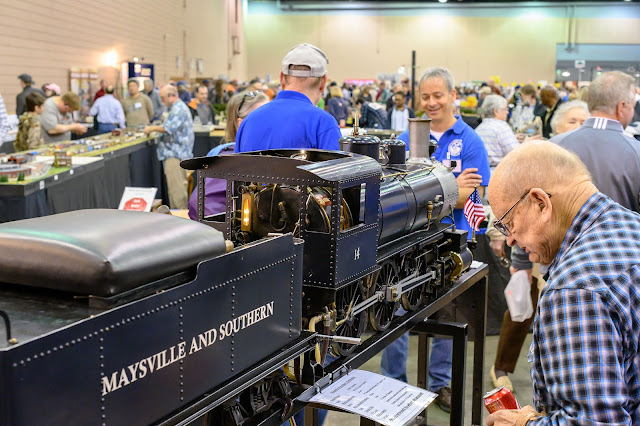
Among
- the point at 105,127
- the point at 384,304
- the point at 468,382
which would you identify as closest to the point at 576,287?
the point at 384,304

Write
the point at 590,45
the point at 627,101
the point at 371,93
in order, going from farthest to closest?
the point at 590,45, the point at 371,93, the point at 627,101

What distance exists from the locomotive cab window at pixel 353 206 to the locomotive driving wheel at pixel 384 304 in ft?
1.51

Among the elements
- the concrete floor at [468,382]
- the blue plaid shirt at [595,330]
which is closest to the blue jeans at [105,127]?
the concrete floor at [468,382]

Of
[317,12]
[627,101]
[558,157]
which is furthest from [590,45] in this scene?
[558,157]

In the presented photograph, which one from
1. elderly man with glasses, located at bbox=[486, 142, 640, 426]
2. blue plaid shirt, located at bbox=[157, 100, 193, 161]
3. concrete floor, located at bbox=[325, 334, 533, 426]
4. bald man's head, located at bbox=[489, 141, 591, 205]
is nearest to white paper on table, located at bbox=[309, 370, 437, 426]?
elderly man with glasses, located at bbox=[486, 142, 640, 426]

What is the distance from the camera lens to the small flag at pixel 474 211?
4.91 metres

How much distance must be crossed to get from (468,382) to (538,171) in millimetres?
4555

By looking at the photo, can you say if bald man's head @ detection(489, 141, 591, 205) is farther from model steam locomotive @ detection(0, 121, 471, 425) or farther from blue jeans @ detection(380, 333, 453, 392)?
blue jeans @ detection(380, 333, 453, 392)

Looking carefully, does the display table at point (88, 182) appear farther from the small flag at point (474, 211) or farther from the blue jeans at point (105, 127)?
the small flag at point (474, 211)

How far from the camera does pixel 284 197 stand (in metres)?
3.29

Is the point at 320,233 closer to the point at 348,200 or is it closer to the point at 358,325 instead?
the point at 348,200

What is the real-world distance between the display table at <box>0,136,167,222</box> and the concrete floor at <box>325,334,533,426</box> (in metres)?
3.52

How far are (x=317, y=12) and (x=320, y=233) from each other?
40906 millimetres

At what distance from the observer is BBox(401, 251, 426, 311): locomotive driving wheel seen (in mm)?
4285
